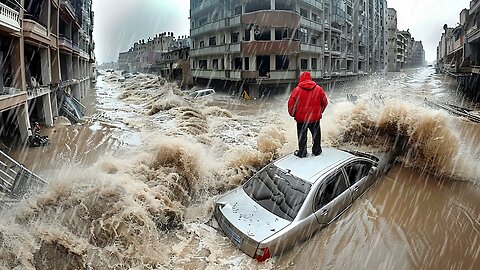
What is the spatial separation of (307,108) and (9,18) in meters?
10.1

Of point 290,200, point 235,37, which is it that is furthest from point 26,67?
point 235,37

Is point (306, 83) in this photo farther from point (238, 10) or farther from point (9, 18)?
point (238, 10)

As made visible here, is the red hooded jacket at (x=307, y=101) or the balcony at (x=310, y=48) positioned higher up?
the balcony at (x=310, y=48)

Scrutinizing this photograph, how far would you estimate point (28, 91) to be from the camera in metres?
13.3

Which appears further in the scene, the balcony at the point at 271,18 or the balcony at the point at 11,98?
the balcony at the point at 271,18

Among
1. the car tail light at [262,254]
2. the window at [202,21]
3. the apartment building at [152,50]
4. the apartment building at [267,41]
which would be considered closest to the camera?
the car tail light at [262,254]

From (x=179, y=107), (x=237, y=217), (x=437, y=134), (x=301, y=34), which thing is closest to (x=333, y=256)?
(x=237, y=217)

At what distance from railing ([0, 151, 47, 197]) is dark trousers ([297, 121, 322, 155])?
499 cm

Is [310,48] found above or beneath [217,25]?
beneath

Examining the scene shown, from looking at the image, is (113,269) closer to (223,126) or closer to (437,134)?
(437,134)

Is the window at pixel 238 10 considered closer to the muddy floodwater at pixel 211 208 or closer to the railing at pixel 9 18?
the railing at pixel 9 18

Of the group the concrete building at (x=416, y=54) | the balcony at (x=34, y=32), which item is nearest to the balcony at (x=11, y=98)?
the balcony at (x=34, y=32)

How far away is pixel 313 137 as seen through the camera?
6.62 metres

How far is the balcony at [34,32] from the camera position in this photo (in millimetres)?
12852
